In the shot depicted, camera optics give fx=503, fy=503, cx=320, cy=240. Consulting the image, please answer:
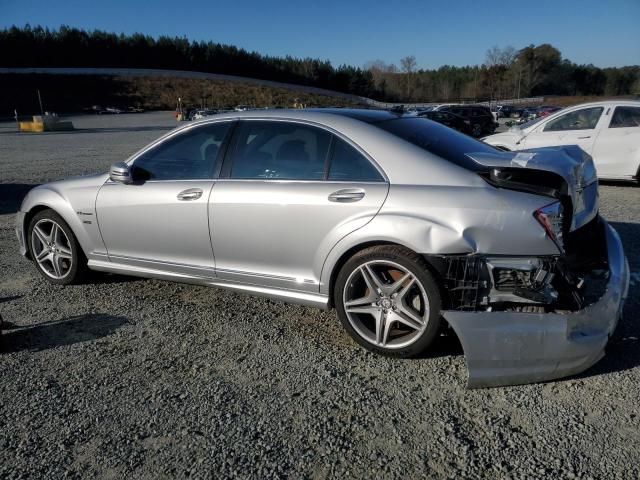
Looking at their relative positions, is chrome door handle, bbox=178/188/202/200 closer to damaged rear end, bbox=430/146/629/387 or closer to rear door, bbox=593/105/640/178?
damaged rear end, bbox=430/146/629/387

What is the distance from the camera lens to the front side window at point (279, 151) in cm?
336

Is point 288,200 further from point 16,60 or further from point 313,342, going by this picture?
point 16,60

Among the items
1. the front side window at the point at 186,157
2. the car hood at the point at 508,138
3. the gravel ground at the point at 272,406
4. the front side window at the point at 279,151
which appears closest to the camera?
the gravel ground at the point at 272,406

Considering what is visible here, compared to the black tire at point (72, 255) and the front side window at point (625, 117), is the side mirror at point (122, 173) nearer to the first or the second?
the black tire at point (72, 255)

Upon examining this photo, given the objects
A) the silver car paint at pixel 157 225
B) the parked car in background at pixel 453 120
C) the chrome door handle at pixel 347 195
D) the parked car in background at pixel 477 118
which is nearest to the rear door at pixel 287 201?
the chrome door handle at pixel 347 195

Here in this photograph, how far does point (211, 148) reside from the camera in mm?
3795

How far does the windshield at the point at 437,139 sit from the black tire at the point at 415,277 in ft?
2.21

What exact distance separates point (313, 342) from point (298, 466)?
3.97 ft

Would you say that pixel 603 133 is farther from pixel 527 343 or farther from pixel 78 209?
pixel 78 209

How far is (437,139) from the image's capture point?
11.2 feet

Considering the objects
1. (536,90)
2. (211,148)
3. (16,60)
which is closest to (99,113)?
(16,60)

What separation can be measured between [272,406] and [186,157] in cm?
213

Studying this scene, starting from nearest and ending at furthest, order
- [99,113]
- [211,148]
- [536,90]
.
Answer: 1. [211,148]
2. [99,113]
3. [536,90]

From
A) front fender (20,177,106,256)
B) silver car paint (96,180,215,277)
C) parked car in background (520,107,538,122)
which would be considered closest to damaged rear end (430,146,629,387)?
silver car paint (96,180,215,277)
